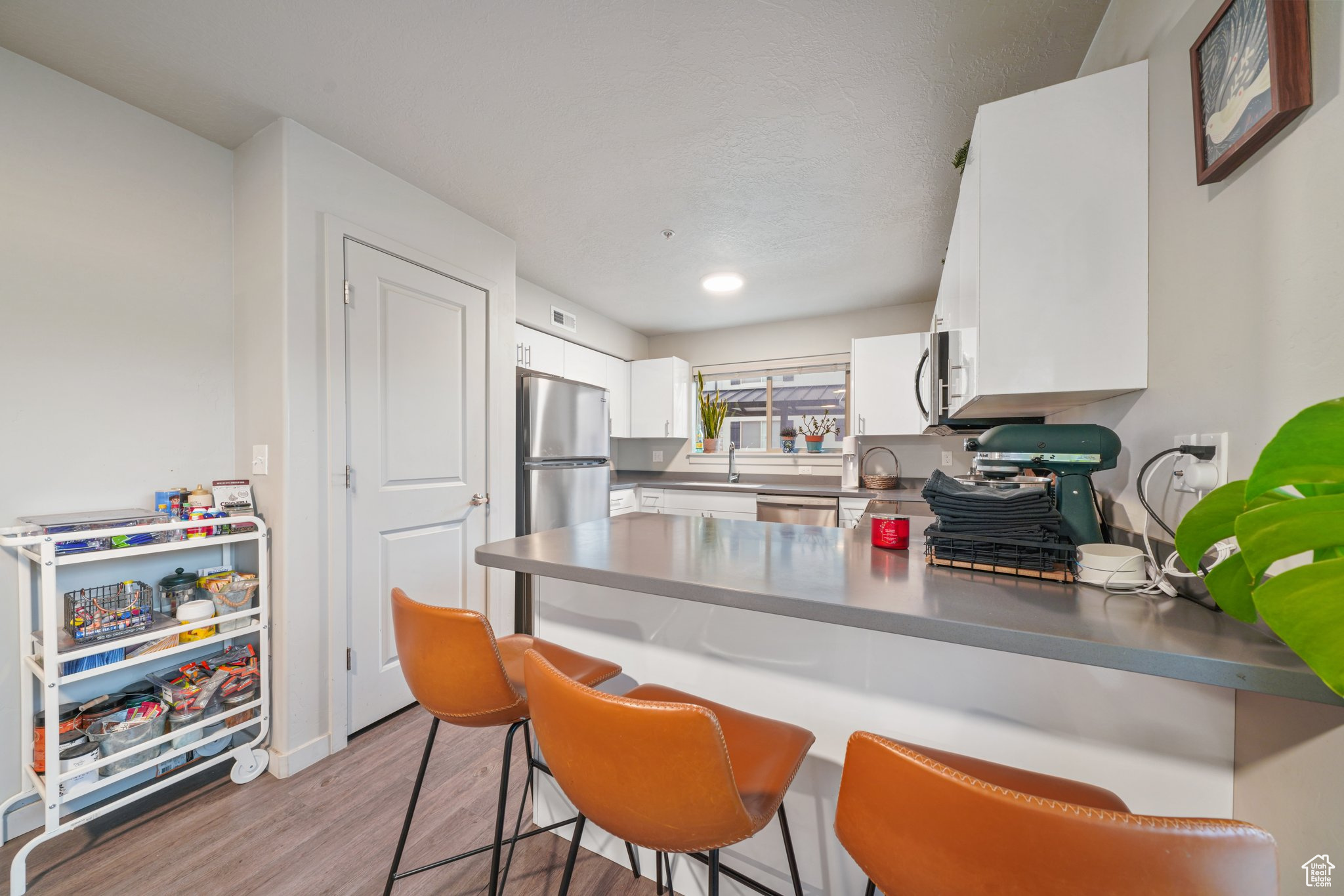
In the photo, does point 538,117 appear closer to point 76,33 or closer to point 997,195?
point 76,33

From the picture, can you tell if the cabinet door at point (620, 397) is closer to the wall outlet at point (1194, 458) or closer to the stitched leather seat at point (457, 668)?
the stitched leather seat at point (457, 668)

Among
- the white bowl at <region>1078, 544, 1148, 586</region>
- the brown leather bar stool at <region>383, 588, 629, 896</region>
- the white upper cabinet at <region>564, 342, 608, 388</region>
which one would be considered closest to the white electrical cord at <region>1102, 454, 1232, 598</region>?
the white bowl at <region>1078, 544, 1148, 586</region>

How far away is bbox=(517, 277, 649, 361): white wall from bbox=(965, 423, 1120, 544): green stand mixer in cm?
302

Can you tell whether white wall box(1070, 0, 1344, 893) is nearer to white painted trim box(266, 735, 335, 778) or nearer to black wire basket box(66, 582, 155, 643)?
white painted trim box(266, 735, 335, 778)

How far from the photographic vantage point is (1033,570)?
3.30 ft

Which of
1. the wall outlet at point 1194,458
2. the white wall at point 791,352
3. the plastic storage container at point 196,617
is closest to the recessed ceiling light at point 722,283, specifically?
the white wall at point 791,352

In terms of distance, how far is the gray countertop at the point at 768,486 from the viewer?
358 centimetres

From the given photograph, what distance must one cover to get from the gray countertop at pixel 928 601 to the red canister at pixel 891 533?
0.04m

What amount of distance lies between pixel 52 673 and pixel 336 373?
1166 mm

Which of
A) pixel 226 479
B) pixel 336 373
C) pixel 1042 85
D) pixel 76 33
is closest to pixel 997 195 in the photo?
pixel 1042 85

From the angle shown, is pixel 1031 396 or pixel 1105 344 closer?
pixel 1105 344

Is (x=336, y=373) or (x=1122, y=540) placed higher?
(x=336, y=373)

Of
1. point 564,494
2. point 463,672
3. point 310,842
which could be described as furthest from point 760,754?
point 564,494

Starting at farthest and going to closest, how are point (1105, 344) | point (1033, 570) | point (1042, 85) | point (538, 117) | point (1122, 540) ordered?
point (538, 117), point (1042, 85), point (1122, 540), point (1105, 344), point (1033, 570)
